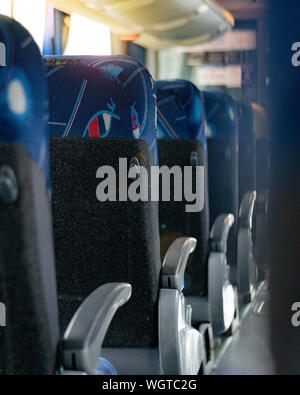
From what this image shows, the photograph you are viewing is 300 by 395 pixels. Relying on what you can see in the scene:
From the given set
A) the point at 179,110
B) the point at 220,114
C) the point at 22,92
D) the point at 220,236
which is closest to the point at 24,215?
the point at 22,92

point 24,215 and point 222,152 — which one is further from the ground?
point 222,152

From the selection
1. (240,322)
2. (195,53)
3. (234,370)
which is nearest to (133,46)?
(195,53)

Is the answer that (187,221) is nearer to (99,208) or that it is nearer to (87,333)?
(99,208)

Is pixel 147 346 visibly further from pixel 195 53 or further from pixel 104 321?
pixel 195 53

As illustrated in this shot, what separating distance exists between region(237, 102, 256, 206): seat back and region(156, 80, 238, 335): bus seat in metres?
0.65

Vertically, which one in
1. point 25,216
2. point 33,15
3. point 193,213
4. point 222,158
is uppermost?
point 33,15

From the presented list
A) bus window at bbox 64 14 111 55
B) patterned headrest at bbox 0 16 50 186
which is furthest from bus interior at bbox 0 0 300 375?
bus window at bbox 64 14 111 55

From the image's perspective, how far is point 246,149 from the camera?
3.13m

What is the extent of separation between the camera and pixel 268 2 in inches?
41.9

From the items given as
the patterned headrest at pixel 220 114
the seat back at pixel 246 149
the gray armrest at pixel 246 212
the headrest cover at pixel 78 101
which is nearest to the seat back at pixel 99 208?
the headrest cover at pixel 78 101

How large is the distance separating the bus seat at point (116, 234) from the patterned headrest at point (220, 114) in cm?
120

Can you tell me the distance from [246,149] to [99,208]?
1.84m

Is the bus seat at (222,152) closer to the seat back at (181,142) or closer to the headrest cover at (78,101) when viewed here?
the seat back at (181,142)

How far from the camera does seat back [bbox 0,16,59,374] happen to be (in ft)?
2.75
